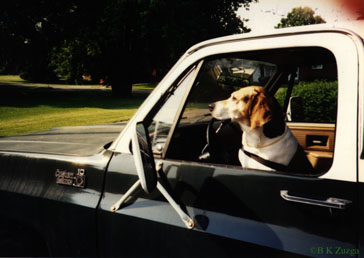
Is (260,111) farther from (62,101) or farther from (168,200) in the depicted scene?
(62,101)

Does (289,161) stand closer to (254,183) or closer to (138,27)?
(254,183)

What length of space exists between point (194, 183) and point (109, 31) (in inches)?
825

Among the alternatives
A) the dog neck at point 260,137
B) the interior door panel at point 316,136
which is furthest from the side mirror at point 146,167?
the interior door panel at point 316,136

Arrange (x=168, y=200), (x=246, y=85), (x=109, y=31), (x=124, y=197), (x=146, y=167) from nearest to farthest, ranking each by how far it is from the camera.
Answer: (x=146, y=167), (x=168, y=200), (x=124, y=197), (x=246, y=85), (x=109, y=31)

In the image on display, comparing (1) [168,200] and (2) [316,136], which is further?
(2) [316,136]

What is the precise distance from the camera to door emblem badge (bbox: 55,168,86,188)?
5.86 ft

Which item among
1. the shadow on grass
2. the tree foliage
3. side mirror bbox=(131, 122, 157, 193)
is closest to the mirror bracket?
side mirror bbox=(131, 122, 157, 193)

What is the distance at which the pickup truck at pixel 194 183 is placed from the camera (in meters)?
1.20

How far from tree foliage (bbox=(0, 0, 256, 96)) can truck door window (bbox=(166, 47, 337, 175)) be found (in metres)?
17.0

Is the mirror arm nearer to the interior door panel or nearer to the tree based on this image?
the tree

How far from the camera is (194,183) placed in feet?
4.91

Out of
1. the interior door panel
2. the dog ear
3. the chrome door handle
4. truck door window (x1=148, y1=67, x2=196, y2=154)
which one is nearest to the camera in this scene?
the chrome door handle

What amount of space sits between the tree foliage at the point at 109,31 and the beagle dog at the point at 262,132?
17.6 m

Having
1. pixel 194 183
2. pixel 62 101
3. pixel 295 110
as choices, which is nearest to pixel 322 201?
pixel 194 183
